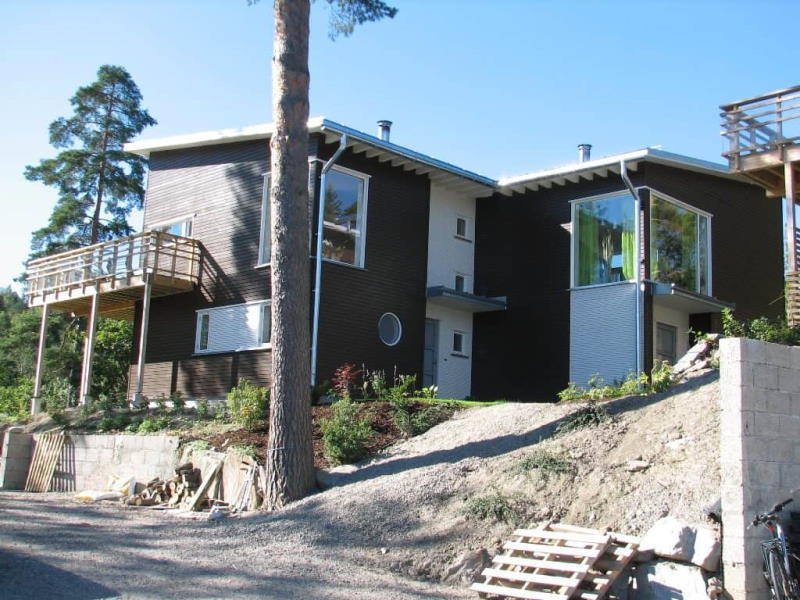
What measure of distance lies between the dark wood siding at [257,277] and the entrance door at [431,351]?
667 millimetres

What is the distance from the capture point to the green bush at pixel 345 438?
13336 millimetres

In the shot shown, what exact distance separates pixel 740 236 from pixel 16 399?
23133 millimetres

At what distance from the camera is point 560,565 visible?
338 inches

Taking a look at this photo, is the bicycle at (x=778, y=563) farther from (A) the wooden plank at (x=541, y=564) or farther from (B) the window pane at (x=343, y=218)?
(B) the window pane at (x=343, y=218)

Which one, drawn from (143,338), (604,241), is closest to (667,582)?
(604,241)

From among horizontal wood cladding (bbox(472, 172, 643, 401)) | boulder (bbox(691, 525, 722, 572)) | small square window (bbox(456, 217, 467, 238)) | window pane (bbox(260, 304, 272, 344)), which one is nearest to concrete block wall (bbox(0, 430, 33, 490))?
window pane (bbox(260, 304, 272, 344))

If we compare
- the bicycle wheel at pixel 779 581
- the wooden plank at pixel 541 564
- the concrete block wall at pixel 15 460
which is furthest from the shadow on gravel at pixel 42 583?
the concrete block wall at pixel 15 460

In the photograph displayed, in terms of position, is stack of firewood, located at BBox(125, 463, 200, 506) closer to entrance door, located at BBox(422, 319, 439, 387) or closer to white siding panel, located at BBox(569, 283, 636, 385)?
entrance door, located at BBox(422, 319, 439, 387)

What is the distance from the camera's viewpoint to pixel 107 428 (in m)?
18.1

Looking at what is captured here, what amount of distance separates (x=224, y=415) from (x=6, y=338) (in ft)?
81.8

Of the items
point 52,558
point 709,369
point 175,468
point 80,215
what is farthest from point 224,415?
point 80,215

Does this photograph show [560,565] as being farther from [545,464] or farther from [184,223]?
[184,223]

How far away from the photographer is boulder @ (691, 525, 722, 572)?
27.6 ft

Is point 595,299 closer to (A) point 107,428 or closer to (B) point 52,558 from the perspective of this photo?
(A) point 107,428
